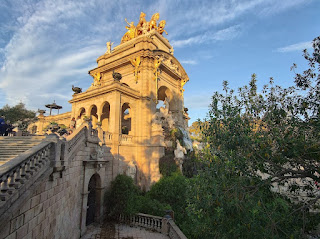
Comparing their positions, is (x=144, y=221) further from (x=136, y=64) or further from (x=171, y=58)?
(x=171, y=58)

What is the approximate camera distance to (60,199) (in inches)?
324

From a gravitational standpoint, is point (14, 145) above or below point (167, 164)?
above

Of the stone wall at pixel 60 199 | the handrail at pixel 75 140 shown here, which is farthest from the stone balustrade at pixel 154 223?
the handrail at pixel 75 140

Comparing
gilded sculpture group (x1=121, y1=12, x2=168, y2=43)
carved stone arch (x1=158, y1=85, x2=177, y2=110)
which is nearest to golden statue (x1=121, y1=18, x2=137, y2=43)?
gilded sculpture group (x1=121, y1=12, x2=168, y2=43)

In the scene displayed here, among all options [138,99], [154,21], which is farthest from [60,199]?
[154,21]

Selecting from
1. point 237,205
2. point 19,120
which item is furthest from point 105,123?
point 237,205

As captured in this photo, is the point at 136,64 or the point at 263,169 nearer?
the point at 263,169

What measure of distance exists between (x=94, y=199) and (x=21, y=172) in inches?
405

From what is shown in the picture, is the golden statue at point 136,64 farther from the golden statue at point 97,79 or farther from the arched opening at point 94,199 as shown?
the arched opening at point 94,199

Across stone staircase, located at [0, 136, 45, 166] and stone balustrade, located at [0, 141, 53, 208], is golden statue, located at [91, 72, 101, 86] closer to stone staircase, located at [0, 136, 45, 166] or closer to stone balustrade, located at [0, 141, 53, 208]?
stone staircase, located at [0, 136, 45, 166]

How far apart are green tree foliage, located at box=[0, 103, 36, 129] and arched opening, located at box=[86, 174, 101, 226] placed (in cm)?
1660

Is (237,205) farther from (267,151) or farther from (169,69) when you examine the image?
(169,69)

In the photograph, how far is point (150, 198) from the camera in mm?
15922

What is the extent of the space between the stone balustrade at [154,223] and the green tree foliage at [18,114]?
19.8 meters
